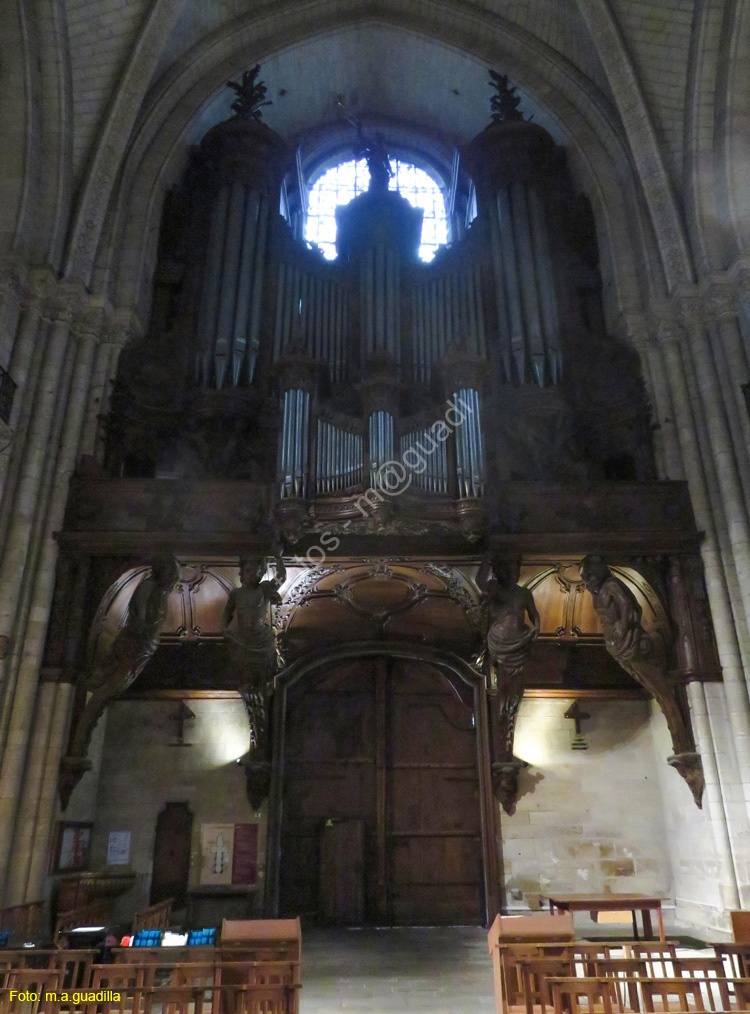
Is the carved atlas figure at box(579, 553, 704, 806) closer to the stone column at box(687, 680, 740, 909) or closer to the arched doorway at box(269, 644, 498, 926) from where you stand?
the stone column at box(687, 680, 740, 909)

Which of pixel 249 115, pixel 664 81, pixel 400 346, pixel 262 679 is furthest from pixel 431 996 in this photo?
pixel 249 115

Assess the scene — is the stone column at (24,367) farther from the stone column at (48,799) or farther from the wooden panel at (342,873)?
the wooden panel at (342,873)

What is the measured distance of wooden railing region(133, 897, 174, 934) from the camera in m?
7.40

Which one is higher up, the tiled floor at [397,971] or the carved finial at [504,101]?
the carved finial at [504,101]

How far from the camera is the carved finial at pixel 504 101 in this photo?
45.0 feet

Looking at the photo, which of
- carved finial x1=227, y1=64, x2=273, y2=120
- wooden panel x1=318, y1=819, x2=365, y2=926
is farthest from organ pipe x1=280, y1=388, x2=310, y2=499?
carved finial x1=227, y1=64, x2=273, y2=120

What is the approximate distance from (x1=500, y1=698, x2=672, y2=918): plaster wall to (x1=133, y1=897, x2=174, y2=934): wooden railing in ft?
15.0

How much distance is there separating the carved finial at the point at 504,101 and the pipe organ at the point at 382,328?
10.8 inches

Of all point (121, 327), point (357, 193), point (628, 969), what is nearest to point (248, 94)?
point (357, 193)

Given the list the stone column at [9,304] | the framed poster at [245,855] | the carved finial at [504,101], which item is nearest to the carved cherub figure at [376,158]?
the carved finial at [504,101]

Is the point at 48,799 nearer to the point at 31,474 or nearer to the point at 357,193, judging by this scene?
the point at 31,474

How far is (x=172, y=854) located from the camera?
412 inches

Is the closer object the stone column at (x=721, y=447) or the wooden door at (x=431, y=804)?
the stone column at (x=721, y=447)

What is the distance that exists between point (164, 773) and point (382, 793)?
10.0ft
